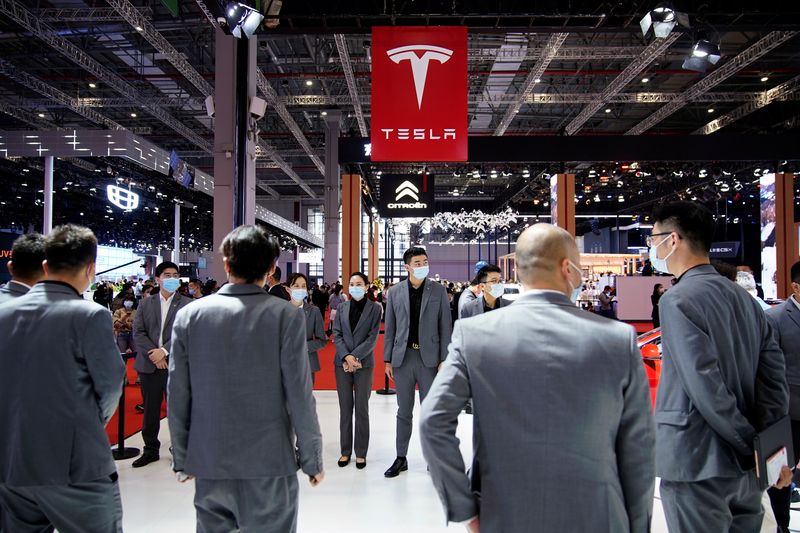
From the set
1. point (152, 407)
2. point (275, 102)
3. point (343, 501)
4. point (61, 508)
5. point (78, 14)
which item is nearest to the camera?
point (61, 508)

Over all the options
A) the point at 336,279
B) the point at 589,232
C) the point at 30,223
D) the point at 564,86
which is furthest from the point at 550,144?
the point at 30,223

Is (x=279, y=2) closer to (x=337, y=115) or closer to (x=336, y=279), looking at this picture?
(x=337, y=115)

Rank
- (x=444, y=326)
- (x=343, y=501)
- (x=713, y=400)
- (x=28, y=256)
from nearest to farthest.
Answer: (x=713, y=400) → (x=28, y=256) → (x=343, y=501) → (x=444, y=326)

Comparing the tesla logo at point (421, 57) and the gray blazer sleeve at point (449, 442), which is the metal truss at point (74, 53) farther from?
the gray blazer sleeve at point (449, 442)

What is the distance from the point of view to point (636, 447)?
127cm

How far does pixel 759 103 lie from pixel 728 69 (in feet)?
9.95

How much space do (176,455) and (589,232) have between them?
118 feet

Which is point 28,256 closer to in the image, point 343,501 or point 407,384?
point 343,501

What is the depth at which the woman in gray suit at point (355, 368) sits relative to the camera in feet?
13.4

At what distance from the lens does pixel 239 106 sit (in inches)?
266

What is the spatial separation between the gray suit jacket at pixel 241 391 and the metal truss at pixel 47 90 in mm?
13189

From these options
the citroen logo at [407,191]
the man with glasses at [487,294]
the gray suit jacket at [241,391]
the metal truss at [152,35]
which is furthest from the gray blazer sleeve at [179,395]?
the citroen logo at [407,191]

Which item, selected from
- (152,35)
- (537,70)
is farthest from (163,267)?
(537,70)

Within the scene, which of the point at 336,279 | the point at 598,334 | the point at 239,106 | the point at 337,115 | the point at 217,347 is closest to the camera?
the point at 598,334
